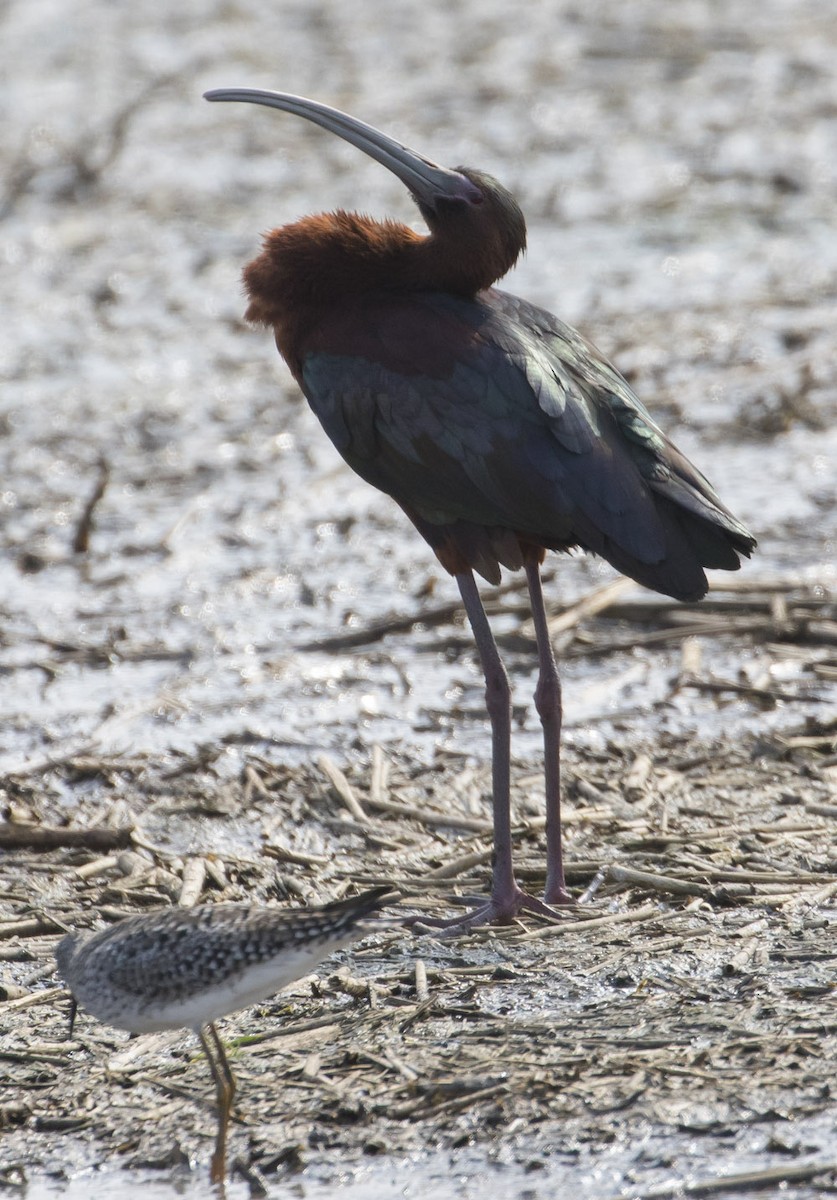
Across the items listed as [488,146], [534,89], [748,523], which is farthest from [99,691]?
[534,89]

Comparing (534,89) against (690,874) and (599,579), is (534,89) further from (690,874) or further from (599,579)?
(690,874)

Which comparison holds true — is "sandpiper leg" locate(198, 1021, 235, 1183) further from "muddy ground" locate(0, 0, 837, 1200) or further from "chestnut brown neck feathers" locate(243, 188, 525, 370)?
"chestnut brown neck feathers" locate(243, 188, 525, 370)

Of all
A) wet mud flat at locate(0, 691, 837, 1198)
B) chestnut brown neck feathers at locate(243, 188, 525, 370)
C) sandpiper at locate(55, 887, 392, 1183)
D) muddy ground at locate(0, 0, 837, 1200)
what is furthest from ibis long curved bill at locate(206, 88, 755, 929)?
sandpiper at locate(55, 887, 392, 1183)

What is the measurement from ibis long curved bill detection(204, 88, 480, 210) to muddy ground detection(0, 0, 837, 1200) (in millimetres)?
2044

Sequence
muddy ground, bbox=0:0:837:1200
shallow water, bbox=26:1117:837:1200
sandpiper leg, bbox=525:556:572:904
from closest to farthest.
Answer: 1. shallow water, bbox=26:1117:837:1200
2. muddy ground, bbox=0:0:837:1200
3. sandpiper leg, bbox=525:556:572:904

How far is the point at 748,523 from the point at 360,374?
3.71 m

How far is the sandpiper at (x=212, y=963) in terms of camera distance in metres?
4.24

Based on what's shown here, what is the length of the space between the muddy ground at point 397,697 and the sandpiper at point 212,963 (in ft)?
0.88

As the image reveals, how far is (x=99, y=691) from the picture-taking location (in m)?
7.30

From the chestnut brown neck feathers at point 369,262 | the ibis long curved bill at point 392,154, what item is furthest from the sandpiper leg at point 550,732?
the ibis long curved bill at point 392,154

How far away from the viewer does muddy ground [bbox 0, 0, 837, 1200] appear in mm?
4375

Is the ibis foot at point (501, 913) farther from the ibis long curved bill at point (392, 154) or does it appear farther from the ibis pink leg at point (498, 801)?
the ibis long curved bill at point (392, 154)

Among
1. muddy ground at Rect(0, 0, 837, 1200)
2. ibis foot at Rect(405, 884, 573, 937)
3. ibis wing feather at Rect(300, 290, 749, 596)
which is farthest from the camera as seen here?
ibis foot at Rect(405, 884, 573, 937)

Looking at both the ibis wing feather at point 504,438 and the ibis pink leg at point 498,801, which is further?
the ibis pink leg at point 498,801
